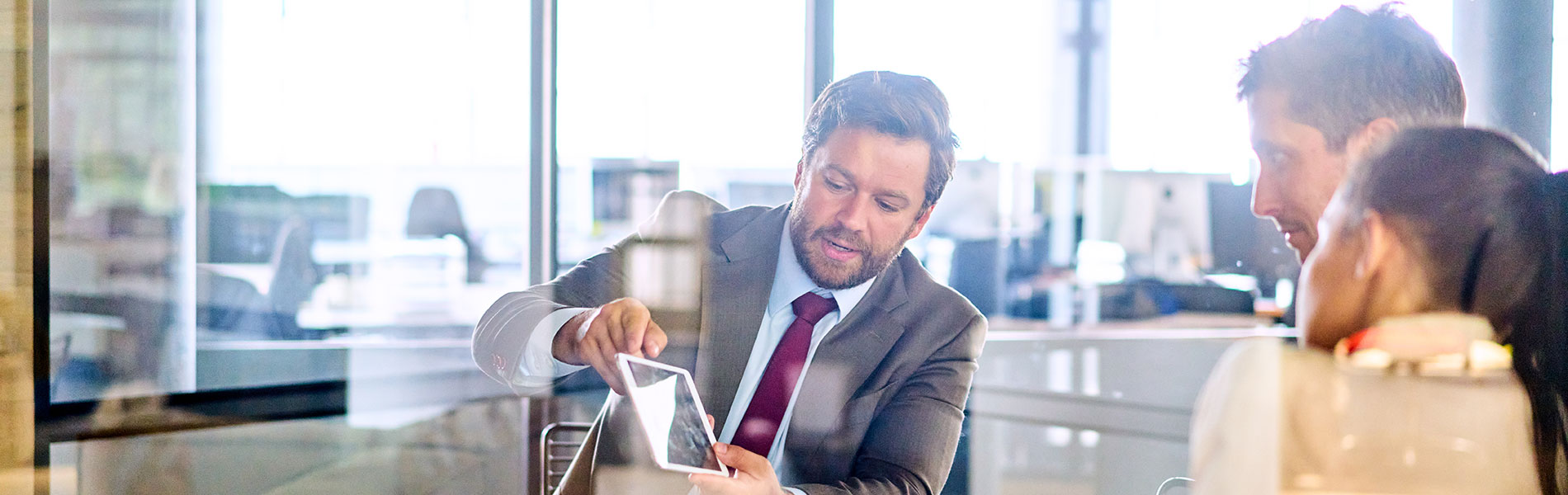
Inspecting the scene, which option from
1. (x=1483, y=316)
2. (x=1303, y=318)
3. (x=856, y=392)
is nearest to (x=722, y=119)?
(x=856, y=392)

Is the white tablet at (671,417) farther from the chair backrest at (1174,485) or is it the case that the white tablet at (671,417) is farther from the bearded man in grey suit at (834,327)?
the chair backrest at (1174,485)

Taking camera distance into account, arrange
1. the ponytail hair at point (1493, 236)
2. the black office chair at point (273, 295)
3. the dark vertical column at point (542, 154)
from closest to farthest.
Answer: the ponytail hair at point (1493, 236) → the dark vertical column at point (542, 154) → the black office chair at point (273, 295)

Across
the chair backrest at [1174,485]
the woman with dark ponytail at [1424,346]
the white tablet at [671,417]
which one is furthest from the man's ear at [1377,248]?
the white tablet at [671,417]

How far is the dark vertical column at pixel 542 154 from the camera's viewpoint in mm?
2180

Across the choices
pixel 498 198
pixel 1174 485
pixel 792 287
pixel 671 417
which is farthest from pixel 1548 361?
pixel 498 198

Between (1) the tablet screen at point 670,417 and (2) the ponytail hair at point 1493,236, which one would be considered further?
(1) the tablet screen at point 670,417

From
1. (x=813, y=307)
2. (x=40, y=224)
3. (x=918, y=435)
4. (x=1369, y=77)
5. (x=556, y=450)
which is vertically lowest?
(x=556, y=450)

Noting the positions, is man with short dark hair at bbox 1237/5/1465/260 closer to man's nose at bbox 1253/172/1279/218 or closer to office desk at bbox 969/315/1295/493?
man's nose at bbox 1253/172/1279/218

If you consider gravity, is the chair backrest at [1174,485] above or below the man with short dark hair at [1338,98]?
below

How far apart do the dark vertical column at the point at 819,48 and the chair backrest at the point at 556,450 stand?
0.84 m

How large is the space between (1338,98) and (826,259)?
0.83 meters

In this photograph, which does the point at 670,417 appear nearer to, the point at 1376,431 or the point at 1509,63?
the point at 1376,431

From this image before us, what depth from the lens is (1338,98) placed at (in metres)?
1.35

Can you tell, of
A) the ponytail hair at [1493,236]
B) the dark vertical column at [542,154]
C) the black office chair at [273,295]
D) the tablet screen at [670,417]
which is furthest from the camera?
the black office chair at [273,295]
